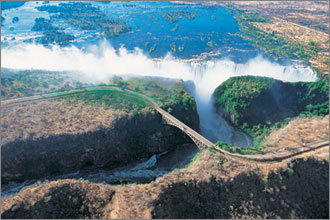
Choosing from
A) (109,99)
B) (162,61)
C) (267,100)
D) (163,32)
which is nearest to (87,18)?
(163,32)

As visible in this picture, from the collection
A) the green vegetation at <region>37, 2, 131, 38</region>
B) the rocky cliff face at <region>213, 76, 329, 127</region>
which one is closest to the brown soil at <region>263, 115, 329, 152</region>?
the rocky cliff face at <region>213, 76, 329, 127</region>

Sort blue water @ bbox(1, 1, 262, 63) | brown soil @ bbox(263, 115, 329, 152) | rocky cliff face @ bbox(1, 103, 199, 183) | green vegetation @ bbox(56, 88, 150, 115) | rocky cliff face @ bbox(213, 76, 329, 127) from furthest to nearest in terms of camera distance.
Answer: blue water @ bbox(1, 1, 262, 63)
rocky cliff face @ bbox(213, 76, 329, 127)
green vegetation @ bbox(56, 88, 150, 115)
rocky cliff face @ bbox(1, 103, 199, 183)
brown soil @ bbox(263, 115, 329, 152)

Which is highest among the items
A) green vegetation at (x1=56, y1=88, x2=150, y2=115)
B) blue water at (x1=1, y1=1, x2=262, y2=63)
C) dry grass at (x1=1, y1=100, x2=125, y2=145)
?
blue water at (x1=1, y1=1, x2=262, y2=63)

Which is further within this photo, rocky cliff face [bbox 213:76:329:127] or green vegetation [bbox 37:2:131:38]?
green vegetation [bbox 37:2:131:38]

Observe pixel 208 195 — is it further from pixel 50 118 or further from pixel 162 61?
pixel 162 61

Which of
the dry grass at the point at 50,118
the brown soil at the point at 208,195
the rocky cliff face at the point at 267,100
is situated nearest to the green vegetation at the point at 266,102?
the rocky cliff face at the point at 267,100

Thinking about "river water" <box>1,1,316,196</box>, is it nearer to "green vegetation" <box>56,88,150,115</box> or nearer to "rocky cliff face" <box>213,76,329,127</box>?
"rocky cliff face" <box>213,76,329,127</box>

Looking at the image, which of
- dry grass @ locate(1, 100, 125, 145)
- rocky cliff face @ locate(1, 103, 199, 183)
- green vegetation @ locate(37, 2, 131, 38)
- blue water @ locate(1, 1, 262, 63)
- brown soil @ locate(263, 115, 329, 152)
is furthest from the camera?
green vegetation @ locate(37, 2, 131, 38)
